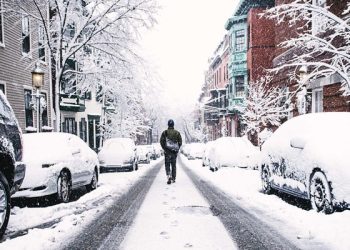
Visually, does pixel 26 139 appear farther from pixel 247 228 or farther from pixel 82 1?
pixel 82 1

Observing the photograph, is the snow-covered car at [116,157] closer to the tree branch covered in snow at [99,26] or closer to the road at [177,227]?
the tree branch covered in snow at [99,26]

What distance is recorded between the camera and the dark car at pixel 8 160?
575 centimetres

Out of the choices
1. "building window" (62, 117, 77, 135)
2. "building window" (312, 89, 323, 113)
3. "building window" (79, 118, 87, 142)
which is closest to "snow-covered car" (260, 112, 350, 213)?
"building window" (312, 89, 323, 113)

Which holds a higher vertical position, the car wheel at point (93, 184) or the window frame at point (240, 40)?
the window frame at point (240, 40)

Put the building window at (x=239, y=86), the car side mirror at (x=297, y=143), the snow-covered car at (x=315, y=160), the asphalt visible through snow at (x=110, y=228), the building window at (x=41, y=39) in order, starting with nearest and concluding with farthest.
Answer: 1. the asphalt visible through snow at (x=110, y=228)
2. the snow-covered car at (x=315, y=160)
3. the car side mirror at (x=297, y=143)
4. the building window at (x=41, y=39)
5. the building window at (x=239, y=86)

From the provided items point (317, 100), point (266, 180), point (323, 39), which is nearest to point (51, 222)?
point (266, 180)

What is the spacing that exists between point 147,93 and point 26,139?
9.51 meters

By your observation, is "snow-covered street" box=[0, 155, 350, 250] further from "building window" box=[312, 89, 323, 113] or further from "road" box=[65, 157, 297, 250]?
"building window" box=[312, 89, 323, 113]

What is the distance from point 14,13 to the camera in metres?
15.6

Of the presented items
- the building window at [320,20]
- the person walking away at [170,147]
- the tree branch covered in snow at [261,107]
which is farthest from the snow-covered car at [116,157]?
the tree branch covered in snow at [261,107]

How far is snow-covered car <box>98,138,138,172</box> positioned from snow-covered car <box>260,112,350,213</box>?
9882 millimetres

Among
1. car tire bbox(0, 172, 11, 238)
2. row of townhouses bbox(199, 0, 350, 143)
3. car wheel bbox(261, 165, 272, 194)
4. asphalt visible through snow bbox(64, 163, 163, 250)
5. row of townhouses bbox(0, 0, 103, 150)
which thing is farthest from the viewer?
row of townhouses bbox(199, 0, 350, 143)

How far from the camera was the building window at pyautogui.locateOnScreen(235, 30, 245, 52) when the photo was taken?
37.2 meters

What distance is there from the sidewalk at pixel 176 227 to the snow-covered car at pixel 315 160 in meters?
1.69
